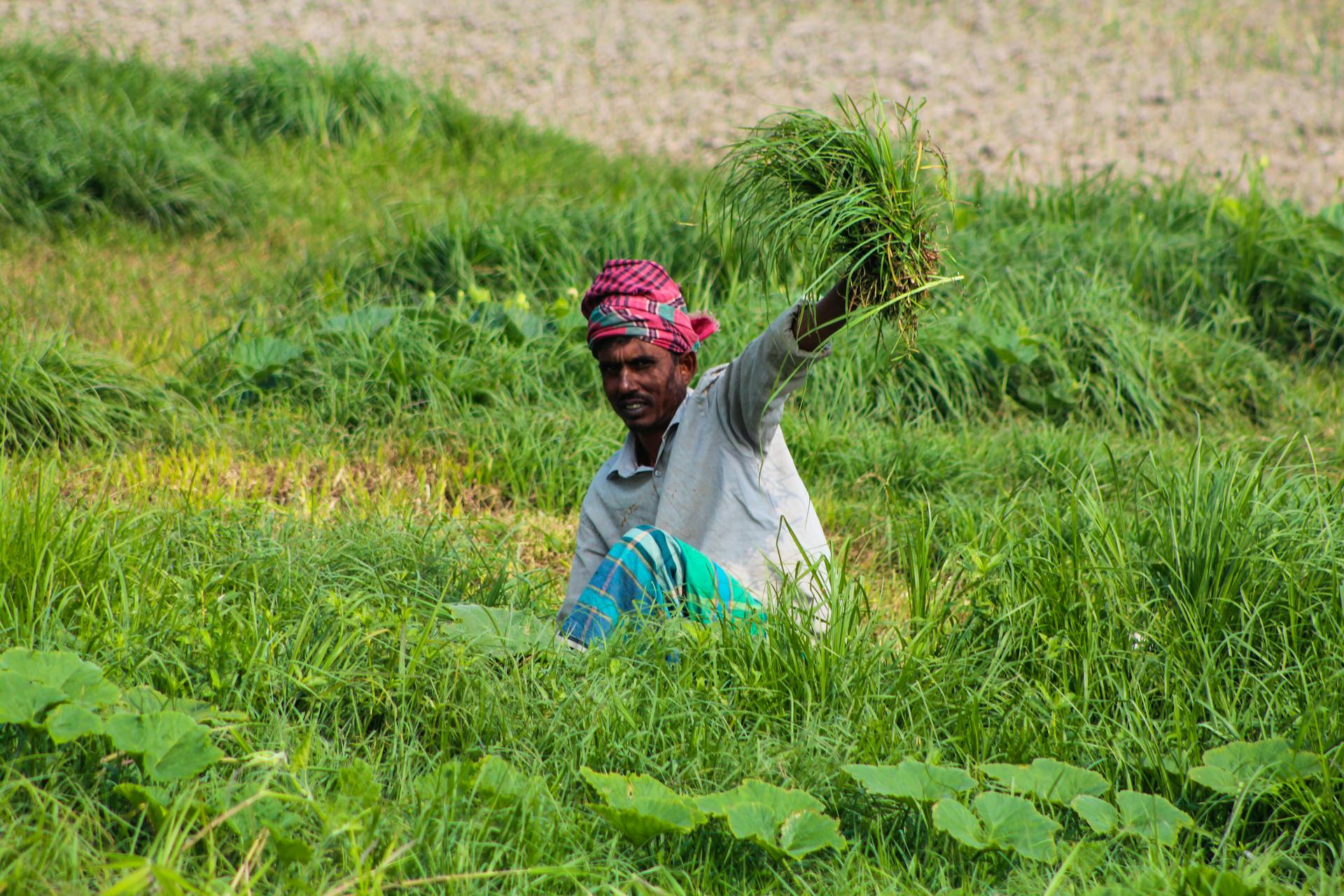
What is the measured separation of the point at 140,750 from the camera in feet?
7.22

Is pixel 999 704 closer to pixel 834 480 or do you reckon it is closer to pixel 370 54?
pixel 834 480

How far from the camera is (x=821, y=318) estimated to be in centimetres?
279

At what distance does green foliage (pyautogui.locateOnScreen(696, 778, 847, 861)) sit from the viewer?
2.22m

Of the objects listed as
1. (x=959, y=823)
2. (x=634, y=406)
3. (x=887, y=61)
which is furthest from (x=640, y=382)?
(x=887, y=61)

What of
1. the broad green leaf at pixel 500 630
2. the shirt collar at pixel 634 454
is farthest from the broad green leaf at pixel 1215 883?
the shirt collar at pixel 634 454

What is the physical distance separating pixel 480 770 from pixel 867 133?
1.55 metres

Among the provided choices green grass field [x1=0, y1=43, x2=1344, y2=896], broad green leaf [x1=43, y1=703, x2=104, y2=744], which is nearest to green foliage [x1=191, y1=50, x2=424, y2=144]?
green grass field [x1=0, y1=43, x2=1344, y2=896]

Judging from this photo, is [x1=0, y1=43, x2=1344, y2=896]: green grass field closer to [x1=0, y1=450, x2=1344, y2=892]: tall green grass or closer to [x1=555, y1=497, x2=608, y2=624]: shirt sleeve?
[x1=0, y1=450, x2=1344, y2=892]: tall green grass

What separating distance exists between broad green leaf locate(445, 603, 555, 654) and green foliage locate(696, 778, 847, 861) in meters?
0.68

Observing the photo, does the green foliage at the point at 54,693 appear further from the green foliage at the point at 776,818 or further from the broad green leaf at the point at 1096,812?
the broad green leaf at the point at 1096,812

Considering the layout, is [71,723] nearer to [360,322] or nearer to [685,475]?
[685,475]

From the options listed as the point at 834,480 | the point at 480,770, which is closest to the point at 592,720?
the point at 480,770

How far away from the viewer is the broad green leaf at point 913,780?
235 centimetres

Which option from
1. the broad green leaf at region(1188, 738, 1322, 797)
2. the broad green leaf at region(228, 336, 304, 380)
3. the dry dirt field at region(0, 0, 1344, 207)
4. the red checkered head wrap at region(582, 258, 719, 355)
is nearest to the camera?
the broad green leaf at region(1188, 738, 1322, 797)
